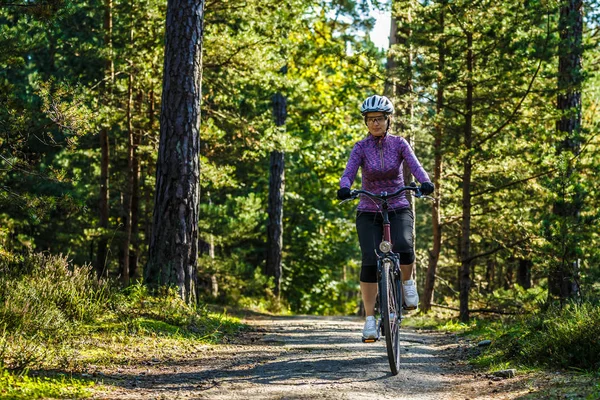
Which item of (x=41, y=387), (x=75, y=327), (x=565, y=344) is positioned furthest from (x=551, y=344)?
(x=75, y=327)

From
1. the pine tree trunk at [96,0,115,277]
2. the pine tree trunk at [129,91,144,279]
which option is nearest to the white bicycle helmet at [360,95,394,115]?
the pine tree trunk at [96,0,115,277]

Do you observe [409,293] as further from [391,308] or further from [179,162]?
[179,162]

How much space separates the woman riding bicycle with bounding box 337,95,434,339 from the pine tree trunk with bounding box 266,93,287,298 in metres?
14.8

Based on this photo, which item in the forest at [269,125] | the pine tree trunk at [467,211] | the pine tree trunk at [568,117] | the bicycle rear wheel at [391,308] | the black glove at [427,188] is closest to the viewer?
the bicycle rear wheel at [391,308]

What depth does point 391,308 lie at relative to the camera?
6.51 metres

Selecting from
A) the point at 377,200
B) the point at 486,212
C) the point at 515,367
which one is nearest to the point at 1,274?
the point at 377,200

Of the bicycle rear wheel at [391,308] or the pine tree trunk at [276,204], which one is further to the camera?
the pine tree trunk at [276,204]

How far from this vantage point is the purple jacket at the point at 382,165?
6.79 metres

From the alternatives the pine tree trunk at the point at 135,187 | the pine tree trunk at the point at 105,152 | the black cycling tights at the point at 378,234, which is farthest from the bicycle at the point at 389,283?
the pine tree trunk at the point at 135,187

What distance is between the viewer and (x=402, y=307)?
22.6 feet

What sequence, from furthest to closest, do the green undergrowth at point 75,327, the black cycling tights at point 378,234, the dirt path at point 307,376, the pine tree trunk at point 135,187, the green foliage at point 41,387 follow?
the pine tree trunk at point 135,187 → the black cycling tights at point 378,234 → the dirt path at point 307,376 → the green undergrowth at point 75,327 → the green foliage at point 41,387

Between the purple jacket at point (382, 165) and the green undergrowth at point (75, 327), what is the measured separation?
8.86ft

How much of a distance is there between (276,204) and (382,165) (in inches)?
593

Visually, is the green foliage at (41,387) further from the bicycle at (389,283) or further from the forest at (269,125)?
the bicycle at (389,283)
